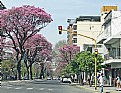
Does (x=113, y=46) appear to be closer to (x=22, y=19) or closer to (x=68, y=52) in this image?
(x=22, y=19)

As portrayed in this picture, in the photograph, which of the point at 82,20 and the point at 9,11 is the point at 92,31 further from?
the point at 9,11

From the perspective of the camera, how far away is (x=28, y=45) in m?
97.4

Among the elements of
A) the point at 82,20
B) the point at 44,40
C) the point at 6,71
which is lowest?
the point at 6,71

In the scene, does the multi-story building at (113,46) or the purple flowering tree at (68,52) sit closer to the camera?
the multi-story building at (113,46)

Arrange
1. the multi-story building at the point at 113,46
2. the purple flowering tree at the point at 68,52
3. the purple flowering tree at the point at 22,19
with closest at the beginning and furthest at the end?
the multi-story building at the point at 113,46
the purple flowering tree at the point at 22,19
the purple flowering tree at the point at 68,52

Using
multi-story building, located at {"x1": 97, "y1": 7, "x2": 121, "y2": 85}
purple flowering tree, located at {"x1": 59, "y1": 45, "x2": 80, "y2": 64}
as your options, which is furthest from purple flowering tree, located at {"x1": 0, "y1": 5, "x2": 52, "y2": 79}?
purple flowering tree, located at {"x1": 59, "y1": 45, "x2": 80, "y2": 64}

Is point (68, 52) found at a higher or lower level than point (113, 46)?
higher

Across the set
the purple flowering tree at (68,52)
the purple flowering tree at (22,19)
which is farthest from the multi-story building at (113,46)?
the purple flowering tree at (68,52)

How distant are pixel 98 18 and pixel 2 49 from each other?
67098 mm

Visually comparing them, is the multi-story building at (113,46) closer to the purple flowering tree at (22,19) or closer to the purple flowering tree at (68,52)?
the purple flowering tree at (22,19)

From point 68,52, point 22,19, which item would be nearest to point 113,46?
point 22,19

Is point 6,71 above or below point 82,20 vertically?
below

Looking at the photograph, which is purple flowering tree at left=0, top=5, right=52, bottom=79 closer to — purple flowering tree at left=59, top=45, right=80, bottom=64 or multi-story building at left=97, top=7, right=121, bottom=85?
multi-story building at left=97, top=7, right=121, bottom=85

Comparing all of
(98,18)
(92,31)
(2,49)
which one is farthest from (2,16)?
(98,18)
